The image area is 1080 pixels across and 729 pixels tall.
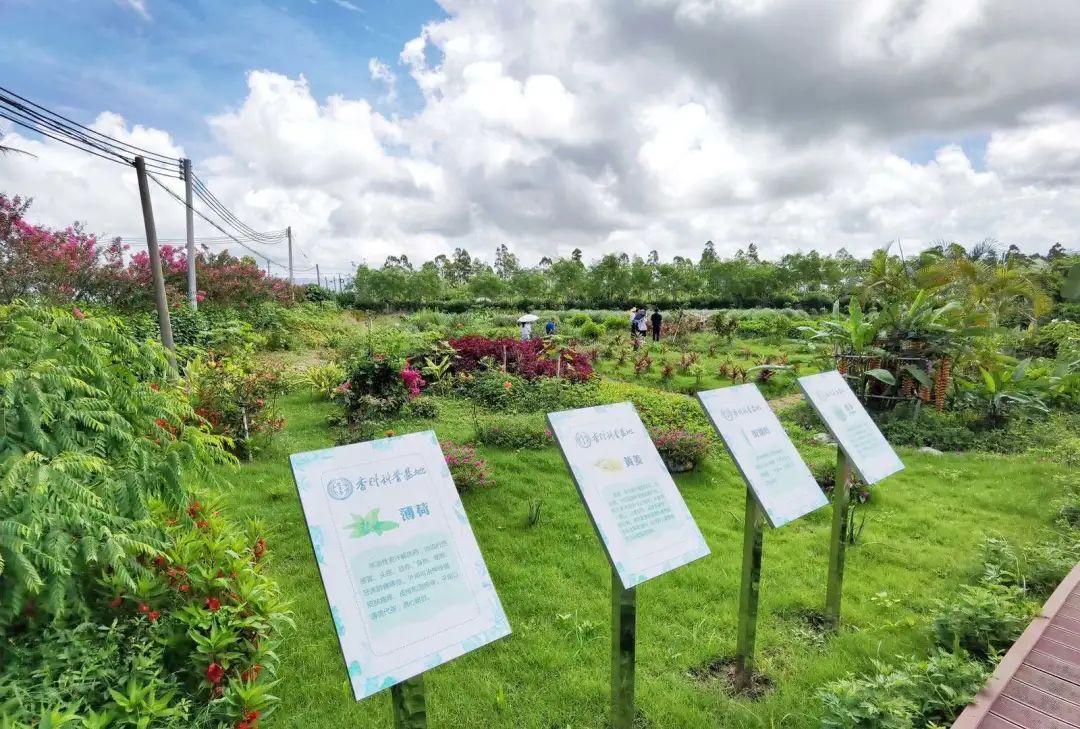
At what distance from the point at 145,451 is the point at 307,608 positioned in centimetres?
174

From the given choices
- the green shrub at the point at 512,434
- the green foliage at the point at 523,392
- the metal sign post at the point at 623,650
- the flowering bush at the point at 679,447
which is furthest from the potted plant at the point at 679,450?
the metal sign post at the point at 623,650

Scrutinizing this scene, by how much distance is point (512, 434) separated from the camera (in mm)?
6789

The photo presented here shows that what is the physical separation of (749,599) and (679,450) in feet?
10.9

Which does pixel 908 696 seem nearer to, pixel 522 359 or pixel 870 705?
pixel 870 705

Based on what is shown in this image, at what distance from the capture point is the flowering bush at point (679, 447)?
616 centimetres

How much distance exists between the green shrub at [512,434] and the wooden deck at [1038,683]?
4529 millimetres

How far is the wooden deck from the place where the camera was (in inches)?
94.0

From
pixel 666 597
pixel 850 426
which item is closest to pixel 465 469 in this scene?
pixel 666 597

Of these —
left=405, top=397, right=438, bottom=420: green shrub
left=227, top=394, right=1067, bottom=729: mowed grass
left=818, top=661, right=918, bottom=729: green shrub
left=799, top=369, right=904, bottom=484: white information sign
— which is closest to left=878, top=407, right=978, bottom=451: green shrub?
left=227, top=394, right=1067, bottom=729: mowed grass

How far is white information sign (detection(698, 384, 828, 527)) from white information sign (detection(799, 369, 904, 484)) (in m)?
0.45

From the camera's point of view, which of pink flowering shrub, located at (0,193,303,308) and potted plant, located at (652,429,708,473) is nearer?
potted plant, located at (652,429,708,473)

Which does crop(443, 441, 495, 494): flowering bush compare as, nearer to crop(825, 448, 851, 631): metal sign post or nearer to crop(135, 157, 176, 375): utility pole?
crop(825, 448, 851, 631): metal sign post

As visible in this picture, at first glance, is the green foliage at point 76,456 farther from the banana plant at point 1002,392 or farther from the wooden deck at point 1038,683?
the banana plant at point 1002,392

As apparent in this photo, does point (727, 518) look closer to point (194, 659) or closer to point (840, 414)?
point (840, 414)
